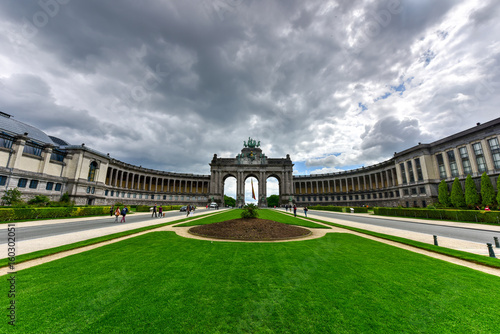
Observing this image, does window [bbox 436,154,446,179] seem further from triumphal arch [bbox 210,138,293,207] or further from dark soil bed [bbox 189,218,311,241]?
dark soil bed [bbox 189,218,311,241]

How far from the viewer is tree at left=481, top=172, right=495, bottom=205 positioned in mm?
33875

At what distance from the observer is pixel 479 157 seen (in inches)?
1630

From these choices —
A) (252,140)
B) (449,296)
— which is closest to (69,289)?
(449,296)

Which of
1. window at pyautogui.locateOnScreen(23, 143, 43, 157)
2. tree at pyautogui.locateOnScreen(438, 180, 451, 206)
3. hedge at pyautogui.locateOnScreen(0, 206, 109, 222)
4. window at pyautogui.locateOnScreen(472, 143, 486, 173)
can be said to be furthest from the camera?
window at pyautogui.locateOnScreen(23, 143, 43, 157)

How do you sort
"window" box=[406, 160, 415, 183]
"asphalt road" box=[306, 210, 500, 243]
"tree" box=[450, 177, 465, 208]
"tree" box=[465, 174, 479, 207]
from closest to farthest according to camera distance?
"asphalt road" box=[306, 210, 500, 243]
"tree" box=[465, 174, 479, 207]
"tree" box=[450, 177, 465, 208]
"window" box=[406, 160, 415, 183]

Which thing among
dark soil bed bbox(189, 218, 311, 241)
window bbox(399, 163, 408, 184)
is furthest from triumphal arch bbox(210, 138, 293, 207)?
dark soil bed bbox(189, 218, 311, 241)

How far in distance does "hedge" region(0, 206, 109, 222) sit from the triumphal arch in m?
56.2

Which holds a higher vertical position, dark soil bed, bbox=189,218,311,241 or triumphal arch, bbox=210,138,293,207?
triumphal arch, bbox=210,138,293,207

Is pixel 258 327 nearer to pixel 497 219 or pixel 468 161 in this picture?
pixel 497 219

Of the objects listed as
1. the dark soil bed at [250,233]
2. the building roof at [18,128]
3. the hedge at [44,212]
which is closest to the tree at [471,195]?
the dark soil bed at [250,233]

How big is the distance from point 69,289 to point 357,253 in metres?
10.8

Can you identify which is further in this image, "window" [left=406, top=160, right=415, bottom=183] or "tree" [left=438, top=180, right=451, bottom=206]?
"window" [left=406, top=160, right=415, bottom=183]

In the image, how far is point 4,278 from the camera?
6102mm

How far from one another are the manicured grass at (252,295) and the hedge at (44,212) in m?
24.9
